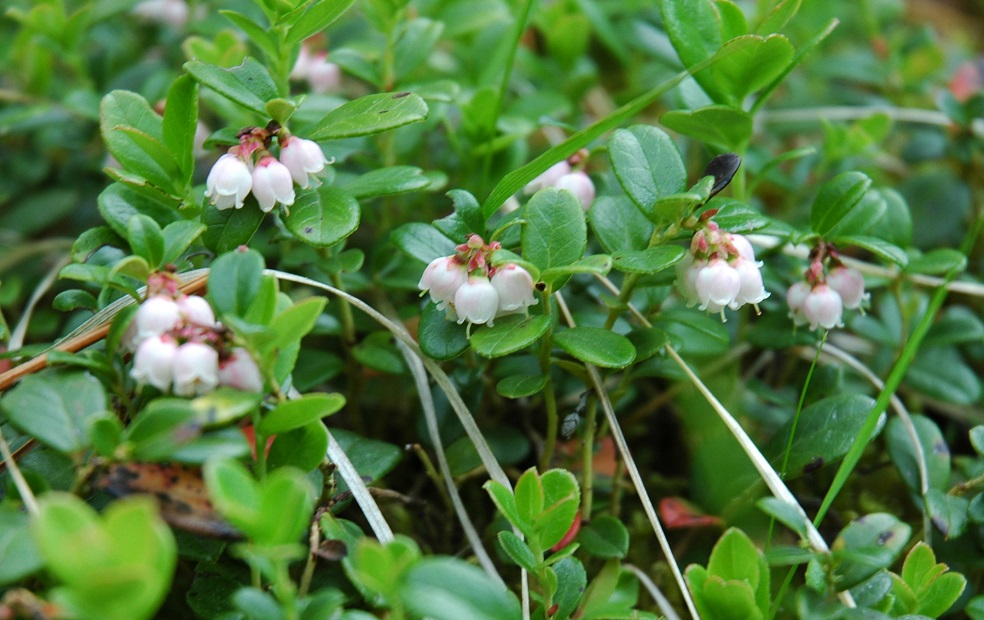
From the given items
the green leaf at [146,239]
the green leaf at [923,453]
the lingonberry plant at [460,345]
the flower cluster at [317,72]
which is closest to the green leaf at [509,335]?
the lingonberry plant at [460,345]

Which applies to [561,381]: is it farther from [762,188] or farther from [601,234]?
[762,188]

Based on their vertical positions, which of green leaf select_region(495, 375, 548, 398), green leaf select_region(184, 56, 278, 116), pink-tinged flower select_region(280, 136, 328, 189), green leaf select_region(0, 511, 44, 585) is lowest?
green leaf select_region(495, 375, 548, 398)

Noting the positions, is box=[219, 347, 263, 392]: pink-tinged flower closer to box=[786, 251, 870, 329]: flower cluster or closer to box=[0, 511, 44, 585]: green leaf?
box=[0, 511, 44, 585]: green leaf

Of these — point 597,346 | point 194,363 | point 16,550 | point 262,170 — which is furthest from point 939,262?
point 16,550

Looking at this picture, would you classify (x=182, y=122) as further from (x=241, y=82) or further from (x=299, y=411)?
(x=299, y=411)

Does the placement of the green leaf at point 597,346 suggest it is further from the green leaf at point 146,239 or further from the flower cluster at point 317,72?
the flower cluster at point 317,72

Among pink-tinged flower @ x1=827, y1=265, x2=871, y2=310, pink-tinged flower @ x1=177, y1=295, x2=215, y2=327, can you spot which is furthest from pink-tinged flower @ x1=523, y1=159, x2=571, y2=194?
pink-tinged flower @ x1=177, y1=295, x2=215, y2=327
